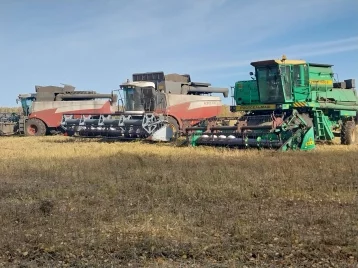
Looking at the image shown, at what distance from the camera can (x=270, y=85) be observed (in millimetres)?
17125

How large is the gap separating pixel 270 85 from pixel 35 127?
14484 mm

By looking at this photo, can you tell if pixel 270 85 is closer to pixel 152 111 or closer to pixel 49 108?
pixel 152 111

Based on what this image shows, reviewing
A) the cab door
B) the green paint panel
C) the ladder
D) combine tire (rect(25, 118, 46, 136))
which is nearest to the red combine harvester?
combine tire (rect(25, 118, 46, 136))

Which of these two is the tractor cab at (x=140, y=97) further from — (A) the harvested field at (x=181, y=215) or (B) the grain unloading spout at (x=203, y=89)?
(A) the harvested field at (x=181, y=215)

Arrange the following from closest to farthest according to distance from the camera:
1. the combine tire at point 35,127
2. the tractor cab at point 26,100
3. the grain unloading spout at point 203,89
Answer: the grain unloading spout at point 203,89
the combine tire at point 35,127
the tractor cab at point 26,100

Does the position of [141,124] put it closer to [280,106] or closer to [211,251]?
[280,106]

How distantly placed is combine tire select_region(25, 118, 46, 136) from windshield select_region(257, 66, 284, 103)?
535 inches

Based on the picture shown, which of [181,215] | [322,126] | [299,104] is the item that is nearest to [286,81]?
[299,104]

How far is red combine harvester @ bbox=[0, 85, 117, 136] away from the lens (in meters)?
25.7

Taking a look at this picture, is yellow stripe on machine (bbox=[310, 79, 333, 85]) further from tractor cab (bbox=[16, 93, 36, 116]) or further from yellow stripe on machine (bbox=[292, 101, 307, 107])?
tractor cab (bbox=[16, 93, 36, 116])

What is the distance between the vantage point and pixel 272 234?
4.77m

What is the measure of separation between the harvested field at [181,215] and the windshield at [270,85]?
6914mm

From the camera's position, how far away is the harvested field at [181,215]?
420cm

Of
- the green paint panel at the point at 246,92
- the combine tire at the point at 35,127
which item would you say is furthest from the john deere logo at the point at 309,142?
the combine tire at the point at 35,127
